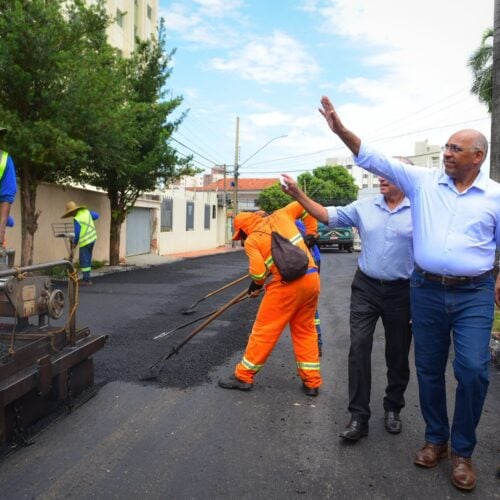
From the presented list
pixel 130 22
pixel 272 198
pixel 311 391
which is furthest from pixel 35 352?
pixel 272 198

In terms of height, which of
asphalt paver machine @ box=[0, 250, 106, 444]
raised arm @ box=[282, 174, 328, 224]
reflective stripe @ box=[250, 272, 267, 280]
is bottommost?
asphalt paver machine @ box=[0, 250, 106, 444]

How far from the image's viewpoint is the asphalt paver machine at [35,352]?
3.13 m

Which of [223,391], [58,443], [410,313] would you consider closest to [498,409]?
[410,313]

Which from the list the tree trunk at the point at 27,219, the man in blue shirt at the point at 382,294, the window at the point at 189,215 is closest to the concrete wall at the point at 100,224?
the window at the point at 189,215

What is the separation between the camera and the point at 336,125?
3.00 metres

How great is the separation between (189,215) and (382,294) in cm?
2541

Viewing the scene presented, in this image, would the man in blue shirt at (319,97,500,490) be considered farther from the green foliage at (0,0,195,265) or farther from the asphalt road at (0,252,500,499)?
the green foliage at (0,0,195,265)

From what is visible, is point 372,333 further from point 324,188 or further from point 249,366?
point 324,188

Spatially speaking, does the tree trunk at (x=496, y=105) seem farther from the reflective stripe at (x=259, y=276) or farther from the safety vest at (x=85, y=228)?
the safety vest at (x=85, y=228)

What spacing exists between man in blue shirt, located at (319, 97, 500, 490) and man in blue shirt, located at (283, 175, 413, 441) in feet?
1.35

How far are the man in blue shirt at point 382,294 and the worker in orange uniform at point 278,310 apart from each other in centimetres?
68

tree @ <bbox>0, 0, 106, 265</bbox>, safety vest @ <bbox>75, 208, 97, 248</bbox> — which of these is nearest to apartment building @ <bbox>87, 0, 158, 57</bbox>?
tree @ <bbox>0, 0, 106, 265</bbox>

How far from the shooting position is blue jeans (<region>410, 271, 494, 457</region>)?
9.50 feet

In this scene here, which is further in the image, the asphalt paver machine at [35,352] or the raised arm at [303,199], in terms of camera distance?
the raised arm at [303,199]
